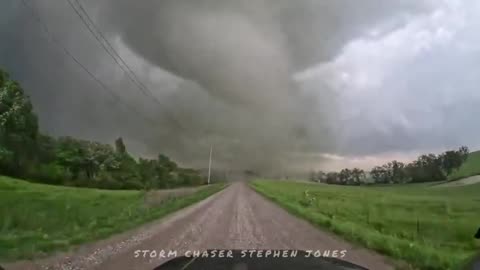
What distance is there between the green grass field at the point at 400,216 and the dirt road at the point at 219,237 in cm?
13

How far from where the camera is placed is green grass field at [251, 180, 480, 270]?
272 cm

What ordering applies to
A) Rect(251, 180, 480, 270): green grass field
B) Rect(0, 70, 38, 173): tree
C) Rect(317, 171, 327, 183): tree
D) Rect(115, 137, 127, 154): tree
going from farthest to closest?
Rect(317, 171, 327, 183): tree, Rect(115, 137, 127, 154): tree, Rect(251, 180, 480, 270): green grass field, Rect(0, 70, 38, 173): tree

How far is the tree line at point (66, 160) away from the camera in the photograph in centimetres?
266

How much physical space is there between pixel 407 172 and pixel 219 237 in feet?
4.55

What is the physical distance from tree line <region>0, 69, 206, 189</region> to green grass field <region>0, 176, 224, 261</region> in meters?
0.07

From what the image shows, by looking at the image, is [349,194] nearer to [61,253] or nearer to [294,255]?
[294,255]

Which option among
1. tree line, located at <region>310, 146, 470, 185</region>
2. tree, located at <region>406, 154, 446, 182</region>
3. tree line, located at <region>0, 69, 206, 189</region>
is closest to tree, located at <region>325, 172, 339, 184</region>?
tree line, located at <region>310, 146, 470, 185</region>

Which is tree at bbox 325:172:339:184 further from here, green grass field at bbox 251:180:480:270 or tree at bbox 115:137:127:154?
tree at bbox 115:137:127:154

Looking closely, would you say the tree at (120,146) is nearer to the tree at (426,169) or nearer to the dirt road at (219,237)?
the dirt road at (219,237)

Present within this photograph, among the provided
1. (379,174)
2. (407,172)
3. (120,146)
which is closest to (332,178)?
(379,174)

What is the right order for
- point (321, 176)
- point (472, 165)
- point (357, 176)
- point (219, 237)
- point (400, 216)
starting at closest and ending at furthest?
point (219, 237) < point (472, 165) < point (400, 216) < point (321, 176) < point (357, 176)

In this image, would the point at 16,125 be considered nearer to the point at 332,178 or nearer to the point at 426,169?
the point at 332,178

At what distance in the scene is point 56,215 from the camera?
112 inches

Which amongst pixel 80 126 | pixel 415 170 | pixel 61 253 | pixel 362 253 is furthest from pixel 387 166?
pixel 61 253
